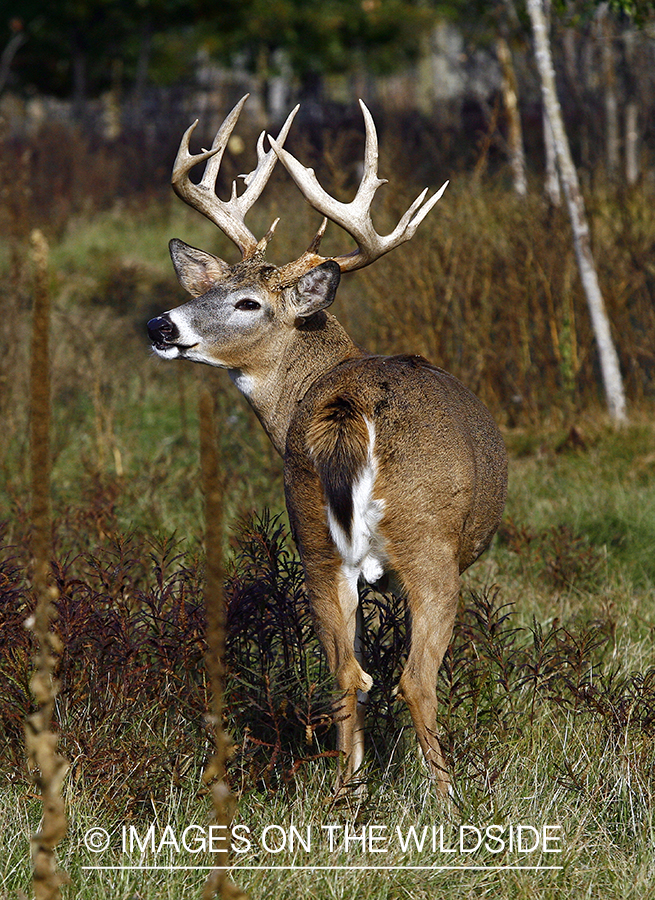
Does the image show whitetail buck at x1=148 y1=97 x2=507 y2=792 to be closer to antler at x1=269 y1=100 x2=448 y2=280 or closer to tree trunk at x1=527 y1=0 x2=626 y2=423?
antler at x1=269 y1=100 x2=448 y2=280

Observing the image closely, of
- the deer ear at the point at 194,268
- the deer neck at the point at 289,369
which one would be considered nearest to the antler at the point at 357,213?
the deer neck at the point at 289,369

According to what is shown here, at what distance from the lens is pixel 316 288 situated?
12.3 feet

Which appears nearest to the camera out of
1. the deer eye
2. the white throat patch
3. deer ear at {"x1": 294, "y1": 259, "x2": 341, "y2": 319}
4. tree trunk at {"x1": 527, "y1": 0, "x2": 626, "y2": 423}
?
the white throat patch

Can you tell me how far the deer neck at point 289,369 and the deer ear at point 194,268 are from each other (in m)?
0.69

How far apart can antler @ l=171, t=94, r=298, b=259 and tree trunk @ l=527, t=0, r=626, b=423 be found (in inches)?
110

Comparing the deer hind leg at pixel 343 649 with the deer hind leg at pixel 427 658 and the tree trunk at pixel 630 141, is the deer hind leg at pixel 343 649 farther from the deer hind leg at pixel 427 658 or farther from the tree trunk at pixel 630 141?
the tree trunk at pixel 630 141

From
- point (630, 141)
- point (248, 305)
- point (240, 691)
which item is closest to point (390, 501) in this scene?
point (240, 691)

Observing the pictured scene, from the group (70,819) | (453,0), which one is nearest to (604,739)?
(70,819)

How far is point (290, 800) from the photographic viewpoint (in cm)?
300

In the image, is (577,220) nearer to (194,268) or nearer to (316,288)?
(194,268)

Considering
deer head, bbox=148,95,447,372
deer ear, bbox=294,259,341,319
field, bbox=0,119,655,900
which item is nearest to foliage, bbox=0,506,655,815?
field, bbox=0,119,655,900

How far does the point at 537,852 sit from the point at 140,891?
1003 mm

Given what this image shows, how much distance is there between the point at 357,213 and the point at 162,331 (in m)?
0.88

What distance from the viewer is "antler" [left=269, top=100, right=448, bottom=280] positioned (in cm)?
397
